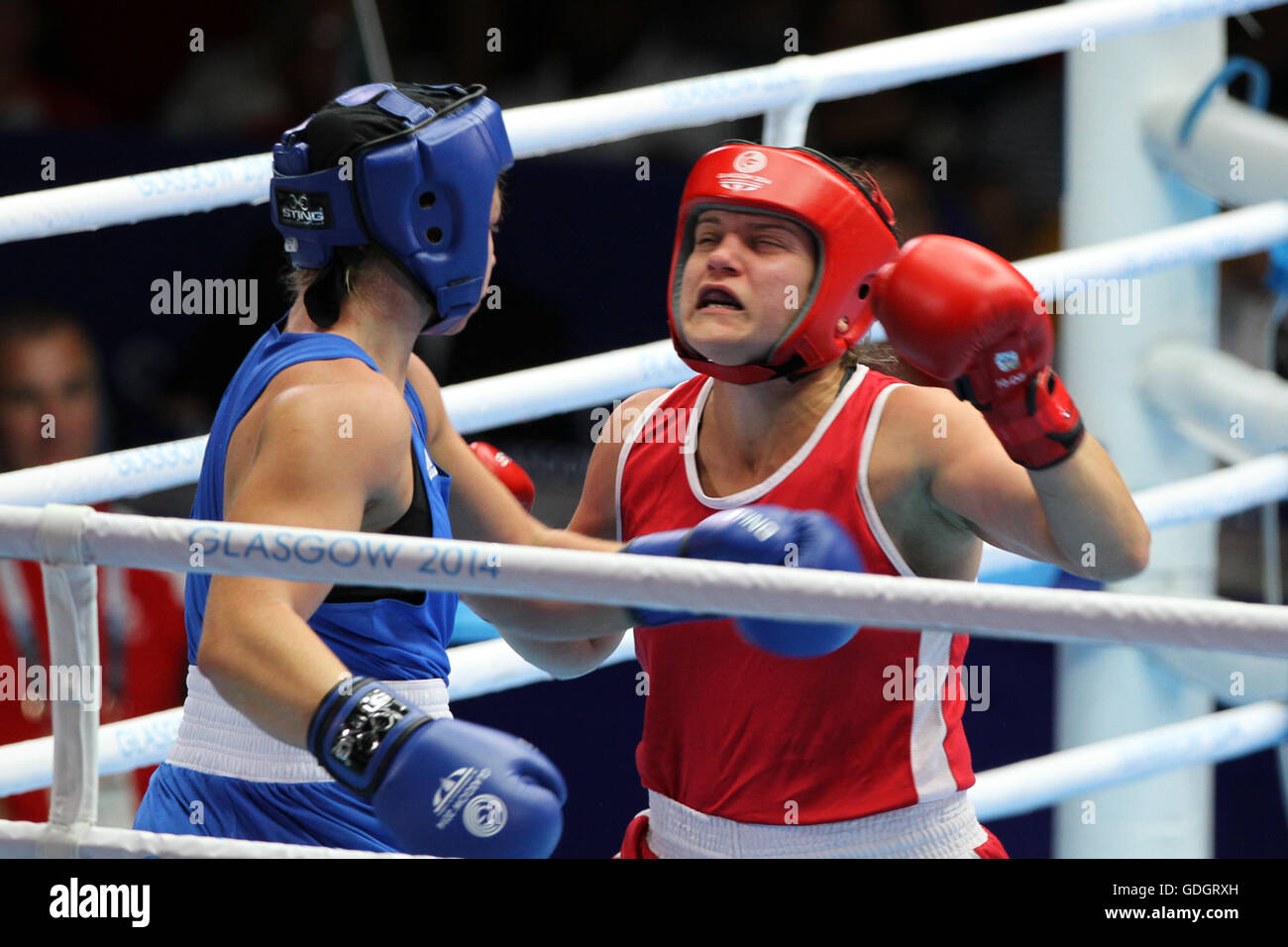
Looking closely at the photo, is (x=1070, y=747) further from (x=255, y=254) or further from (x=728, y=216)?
(x=255, y=254)

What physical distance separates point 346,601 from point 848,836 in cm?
55

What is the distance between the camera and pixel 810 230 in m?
1.71

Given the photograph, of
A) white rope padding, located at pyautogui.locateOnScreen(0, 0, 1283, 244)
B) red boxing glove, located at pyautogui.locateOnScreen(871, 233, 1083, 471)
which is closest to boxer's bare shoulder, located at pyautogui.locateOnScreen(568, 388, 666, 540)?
red boxing glove, located at pyautogui.locateOnScreen(871, 233, 1083, 471)

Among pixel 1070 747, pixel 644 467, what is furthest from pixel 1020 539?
pixel 1070 747

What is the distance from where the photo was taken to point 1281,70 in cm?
483

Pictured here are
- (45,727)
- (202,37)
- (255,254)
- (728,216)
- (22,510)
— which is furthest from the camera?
(202,37)

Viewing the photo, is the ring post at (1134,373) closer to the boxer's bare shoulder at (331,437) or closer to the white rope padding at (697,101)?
the white rope padding at (697,101)

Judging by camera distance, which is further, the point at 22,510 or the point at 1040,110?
the point at 1040,110

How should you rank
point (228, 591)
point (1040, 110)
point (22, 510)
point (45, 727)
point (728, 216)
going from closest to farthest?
point (22, 510) < point (228, 591) < point (728, 216) < point (45, 727) < point (1040, 110)

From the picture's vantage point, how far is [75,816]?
1.31 m
